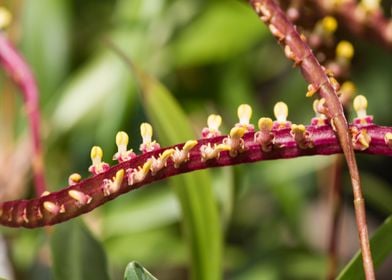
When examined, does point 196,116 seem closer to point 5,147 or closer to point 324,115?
point 5,147

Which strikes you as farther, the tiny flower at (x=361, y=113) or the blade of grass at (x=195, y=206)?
the blade of grass at (x=195, y=206)

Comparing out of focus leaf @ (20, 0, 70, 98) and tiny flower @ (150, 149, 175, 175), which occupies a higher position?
out of focus leaf @ (20, 0, 70, 98)

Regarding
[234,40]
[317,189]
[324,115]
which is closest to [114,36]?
[234,40]

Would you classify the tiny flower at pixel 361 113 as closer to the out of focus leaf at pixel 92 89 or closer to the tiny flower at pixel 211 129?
the tiny flower at pixel 211 129

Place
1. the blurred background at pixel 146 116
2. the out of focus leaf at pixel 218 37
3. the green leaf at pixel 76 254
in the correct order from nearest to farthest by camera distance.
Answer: the green leaf at pixel 76 254
the blurred background at pixel 146 116
the out of focus leaf at pixel 218 37

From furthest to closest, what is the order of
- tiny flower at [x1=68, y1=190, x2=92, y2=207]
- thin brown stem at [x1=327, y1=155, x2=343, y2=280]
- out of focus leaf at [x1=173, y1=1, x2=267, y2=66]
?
out of focus leaf at [x1=173, y1=1, x2=267, y2=66], thin brown stem at [x1=327, y1=155, x2=343, y2=280], tiny flower at [x1=68, y1=190, x2=92, y2=207]

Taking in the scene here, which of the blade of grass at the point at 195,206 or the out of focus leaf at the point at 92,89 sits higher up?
the out of focus leaf at the point at 92,89

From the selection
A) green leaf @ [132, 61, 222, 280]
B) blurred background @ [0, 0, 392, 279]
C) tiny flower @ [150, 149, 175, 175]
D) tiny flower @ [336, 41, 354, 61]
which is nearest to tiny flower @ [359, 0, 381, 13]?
tiny flower @ [336, 41, 354, 61]

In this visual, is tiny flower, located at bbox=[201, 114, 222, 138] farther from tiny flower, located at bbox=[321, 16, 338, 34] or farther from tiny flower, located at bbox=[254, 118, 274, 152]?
tiny flower, located at bbox=[321, 16, 338, 34]

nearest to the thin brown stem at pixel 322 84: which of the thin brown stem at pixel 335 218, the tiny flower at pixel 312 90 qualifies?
the tiny flower at pixel 312 90
